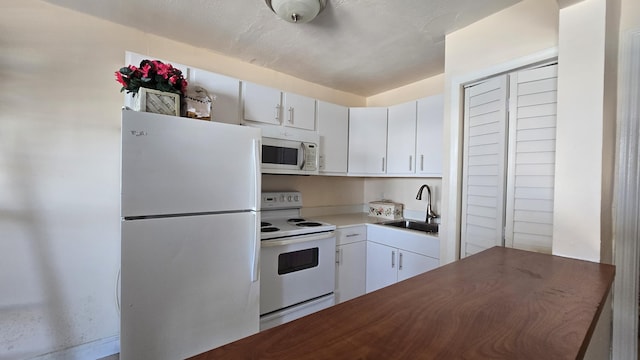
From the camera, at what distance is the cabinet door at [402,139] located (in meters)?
2.54

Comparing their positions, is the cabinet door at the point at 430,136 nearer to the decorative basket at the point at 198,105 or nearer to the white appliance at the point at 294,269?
the white appliance at the point at 294,269

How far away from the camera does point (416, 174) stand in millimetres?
2488

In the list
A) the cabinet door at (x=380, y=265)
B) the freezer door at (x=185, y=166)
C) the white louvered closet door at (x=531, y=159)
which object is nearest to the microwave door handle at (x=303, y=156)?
the freezer door at (x=185, y=166)

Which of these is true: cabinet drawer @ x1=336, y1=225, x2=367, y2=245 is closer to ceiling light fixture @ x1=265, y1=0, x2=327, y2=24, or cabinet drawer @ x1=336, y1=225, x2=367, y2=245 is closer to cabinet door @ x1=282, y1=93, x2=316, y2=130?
cabinet door @ x1=282, y1=93, x2=316, y2=130

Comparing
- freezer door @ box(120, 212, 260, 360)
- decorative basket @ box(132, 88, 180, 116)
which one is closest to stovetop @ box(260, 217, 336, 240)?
freezer door @ box(120, 212, 260, 360)

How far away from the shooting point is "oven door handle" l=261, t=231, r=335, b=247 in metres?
1.91

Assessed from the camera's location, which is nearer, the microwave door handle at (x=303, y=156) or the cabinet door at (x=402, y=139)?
the microwave door handle at (x=303, y=156)

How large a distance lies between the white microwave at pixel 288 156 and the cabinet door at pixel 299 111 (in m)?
0.17

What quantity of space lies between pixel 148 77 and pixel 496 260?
6.58 ft

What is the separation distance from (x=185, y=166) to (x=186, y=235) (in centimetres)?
40

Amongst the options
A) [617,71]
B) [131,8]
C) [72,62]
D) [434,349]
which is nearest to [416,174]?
[617,71]

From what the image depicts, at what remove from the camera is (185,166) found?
147 cm

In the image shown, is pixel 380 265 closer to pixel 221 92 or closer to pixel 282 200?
pixel 282 200

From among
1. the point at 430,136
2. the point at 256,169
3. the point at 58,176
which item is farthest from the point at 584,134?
the point at 58,176
